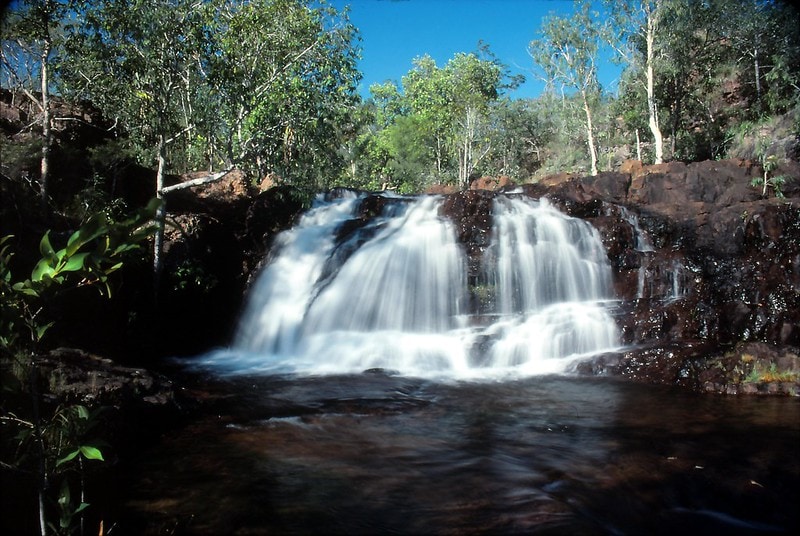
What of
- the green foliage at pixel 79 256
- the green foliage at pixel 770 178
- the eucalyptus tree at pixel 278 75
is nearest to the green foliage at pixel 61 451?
the green foliage at pixel 79 256

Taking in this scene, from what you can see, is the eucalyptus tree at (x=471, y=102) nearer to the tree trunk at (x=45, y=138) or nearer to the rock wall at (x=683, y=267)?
the rock wall at (x=683, y=267)

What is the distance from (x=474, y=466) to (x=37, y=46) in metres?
10.6

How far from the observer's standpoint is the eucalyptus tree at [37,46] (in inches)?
347

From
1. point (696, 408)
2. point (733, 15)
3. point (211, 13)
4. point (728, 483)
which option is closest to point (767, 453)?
point (728, 483)

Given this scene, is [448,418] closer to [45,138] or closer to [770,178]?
[45,138]

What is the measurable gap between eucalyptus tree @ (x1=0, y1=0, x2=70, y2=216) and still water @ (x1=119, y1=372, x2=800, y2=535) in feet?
19.3

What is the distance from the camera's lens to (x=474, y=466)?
15.9 feet

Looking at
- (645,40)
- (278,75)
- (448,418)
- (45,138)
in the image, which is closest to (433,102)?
(645,40)

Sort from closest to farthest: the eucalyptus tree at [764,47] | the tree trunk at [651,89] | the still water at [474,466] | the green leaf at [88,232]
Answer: the green leaf at [88,232] < the still water at [474,466] < the eucalyptus tree at [764,47] < the tree trunk at [651,89]

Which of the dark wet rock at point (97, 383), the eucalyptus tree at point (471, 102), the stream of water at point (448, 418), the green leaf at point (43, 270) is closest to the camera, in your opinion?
the green leaf at point (43, 270)

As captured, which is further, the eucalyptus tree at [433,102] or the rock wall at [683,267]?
the eucalyptus tree at [433,102]

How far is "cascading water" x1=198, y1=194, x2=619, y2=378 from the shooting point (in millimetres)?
9430

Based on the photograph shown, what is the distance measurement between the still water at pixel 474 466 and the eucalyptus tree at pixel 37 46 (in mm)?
5881

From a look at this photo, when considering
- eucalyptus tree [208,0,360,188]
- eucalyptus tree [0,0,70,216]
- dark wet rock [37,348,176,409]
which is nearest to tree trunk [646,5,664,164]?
eucalyptus tree [208,0,360,188]
